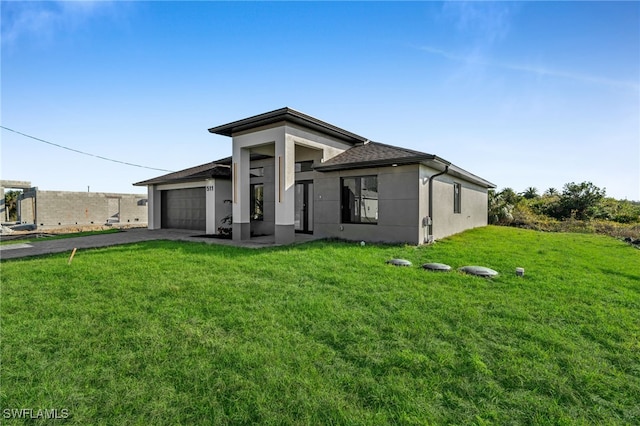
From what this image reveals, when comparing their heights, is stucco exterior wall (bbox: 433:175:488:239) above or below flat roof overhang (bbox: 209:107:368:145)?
below

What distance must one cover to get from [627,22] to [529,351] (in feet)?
34.7

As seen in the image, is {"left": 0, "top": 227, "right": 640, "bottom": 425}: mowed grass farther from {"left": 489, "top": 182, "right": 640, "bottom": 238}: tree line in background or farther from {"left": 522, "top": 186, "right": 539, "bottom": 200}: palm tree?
{"left": 522, "top": 186, "right": 539, "bottom": 200}: palm tree

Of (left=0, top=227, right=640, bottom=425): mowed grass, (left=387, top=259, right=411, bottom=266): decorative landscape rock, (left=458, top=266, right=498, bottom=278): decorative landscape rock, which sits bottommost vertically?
(left=0, top=227, right=640, bottom=425): mowed grass

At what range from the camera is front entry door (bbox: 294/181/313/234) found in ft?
41.5

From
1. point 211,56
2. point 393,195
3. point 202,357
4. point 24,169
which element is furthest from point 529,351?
point 24,169

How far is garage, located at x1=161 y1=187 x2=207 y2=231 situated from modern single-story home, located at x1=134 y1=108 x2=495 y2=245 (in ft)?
3.74

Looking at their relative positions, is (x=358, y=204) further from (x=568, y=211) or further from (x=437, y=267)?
(x=568, y=211)

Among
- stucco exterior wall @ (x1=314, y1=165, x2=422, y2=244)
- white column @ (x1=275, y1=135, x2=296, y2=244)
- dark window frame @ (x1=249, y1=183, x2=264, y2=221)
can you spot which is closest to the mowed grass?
stucco exterior wall @ (x1=314, y1=165, x2=422, y2=244)

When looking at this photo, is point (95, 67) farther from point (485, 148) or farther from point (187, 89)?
point (485, 148)

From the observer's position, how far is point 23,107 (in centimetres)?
1324

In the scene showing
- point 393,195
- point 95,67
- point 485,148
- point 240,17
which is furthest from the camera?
point 485,148

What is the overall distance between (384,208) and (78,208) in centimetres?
2267

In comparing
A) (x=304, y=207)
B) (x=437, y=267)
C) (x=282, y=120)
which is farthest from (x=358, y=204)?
(x=437, y=267)

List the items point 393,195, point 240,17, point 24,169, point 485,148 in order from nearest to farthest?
point 240,17
point 393,195
point 485,148
point 24,169
